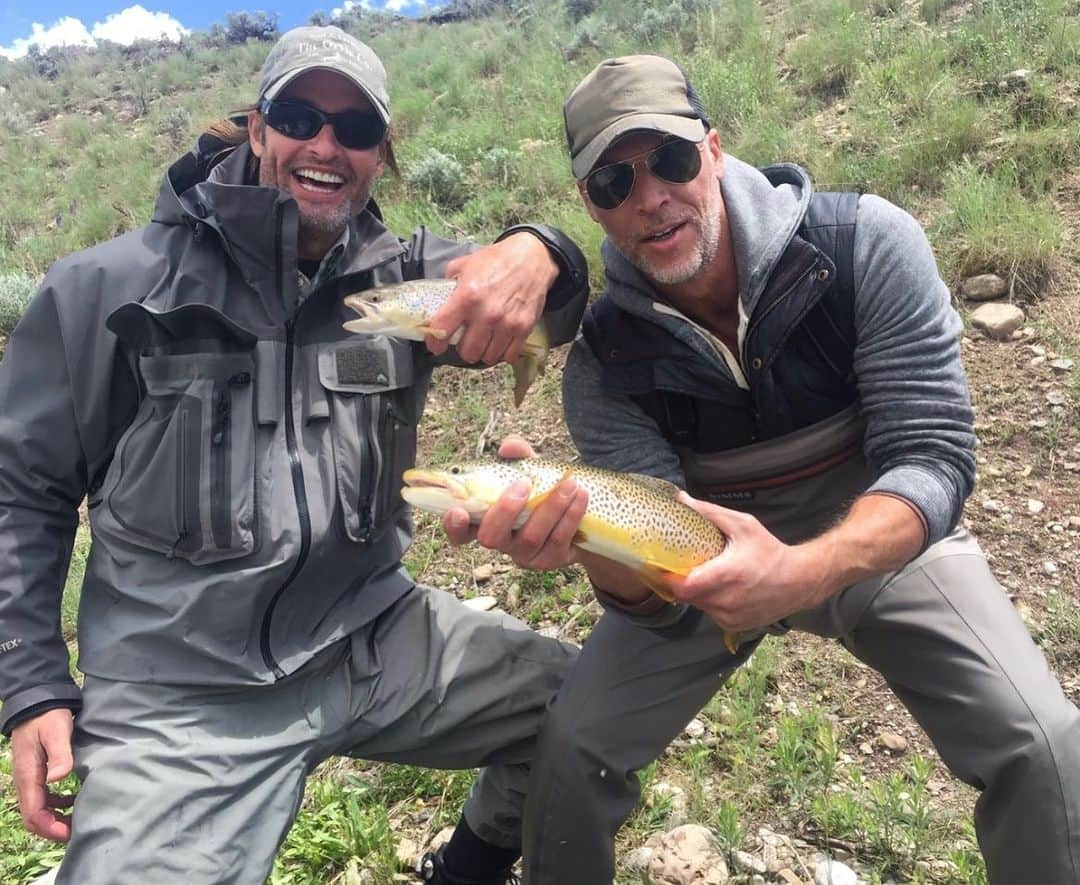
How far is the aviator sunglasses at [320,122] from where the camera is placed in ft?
10.1

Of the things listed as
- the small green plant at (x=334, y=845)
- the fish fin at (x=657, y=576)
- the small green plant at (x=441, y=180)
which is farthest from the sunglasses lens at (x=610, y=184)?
the small green plant at (x=441, y=180)

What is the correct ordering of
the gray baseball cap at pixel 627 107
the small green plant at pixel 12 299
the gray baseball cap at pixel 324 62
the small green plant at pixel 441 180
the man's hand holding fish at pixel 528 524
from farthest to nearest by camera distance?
1. the small green plant at pixel 12 299
2. the small green plant at pixel 441 180
3. the gray baseball cap at pixel 324 62
4. the gray baseball cap at pixel 627 107
5. the man's hand holding fish at pixel 528 524

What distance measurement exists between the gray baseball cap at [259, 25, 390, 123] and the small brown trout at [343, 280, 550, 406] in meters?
0.89

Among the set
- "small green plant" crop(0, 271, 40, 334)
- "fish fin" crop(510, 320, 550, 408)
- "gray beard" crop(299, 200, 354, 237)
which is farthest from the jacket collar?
"small green plant" crop(0, 271, 40, 334)

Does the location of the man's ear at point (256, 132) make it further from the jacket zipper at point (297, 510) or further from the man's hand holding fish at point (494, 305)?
the man's hand holding fish at point (494, 305)

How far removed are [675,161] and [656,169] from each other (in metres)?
0.07

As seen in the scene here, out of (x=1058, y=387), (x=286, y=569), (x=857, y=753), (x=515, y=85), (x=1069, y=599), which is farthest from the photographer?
(x=515, y=85)

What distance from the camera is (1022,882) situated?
2410 mm

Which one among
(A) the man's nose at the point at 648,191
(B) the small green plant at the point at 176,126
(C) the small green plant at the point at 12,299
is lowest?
(C) the small green plant at the point at 12,299

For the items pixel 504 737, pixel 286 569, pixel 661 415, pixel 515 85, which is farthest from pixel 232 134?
pixel 515 85

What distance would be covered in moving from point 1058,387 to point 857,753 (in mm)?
2370

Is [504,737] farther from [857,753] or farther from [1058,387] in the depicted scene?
[1058,387]

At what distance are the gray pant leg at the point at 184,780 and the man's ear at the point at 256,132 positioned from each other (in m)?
2.01

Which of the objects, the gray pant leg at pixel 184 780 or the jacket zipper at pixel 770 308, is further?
the jacket zipper at pixel 770 308
